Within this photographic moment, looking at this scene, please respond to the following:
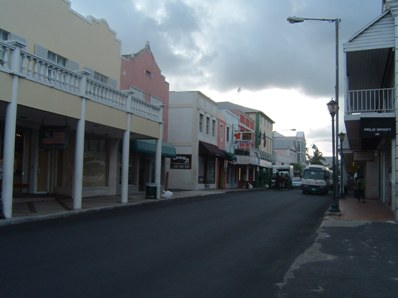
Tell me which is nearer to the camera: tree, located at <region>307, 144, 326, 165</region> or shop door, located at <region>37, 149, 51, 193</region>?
shop door, located at <region>37, 149, 51, 193</region>

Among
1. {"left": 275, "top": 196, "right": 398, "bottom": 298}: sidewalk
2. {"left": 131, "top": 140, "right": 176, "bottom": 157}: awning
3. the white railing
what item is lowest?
{"left": 275, "top": 196, "right": 398, "bottom": 298}: sidewalk

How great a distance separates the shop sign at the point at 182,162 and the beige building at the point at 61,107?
10.6 meters

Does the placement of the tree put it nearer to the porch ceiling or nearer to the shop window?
the porch ceiling

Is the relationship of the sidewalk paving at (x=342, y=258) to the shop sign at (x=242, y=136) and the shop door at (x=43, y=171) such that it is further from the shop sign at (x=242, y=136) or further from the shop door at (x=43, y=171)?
the shop sign at (x=242, y=136)

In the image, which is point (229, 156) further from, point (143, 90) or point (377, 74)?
point (377, 74)

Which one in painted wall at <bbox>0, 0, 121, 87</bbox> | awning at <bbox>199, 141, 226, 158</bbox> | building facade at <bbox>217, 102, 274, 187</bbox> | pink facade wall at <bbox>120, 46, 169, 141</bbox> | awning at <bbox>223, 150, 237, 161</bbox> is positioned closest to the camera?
painted wall at <bbox>0, 0, 121, 87</bbox>

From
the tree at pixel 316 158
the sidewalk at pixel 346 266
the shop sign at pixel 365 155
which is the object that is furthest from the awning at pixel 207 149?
the tree at pixel 316 158

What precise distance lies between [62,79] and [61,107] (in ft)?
3.36

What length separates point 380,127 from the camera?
16438 mm

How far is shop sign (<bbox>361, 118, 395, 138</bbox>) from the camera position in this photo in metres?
16.3

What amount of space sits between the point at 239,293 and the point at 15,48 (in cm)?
1040

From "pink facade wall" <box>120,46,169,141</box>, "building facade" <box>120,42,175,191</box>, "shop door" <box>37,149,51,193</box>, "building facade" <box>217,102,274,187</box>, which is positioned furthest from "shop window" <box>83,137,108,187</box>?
"building facade" <box>217,102,274,187</box>

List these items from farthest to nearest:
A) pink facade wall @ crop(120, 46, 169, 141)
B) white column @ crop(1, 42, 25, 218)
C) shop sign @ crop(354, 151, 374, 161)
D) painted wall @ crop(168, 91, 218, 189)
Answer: painted wall @ crop(168, 91, 218, 189), shop sign @ crop(354, 151, 374, 161), pink facade wall @ crop(120, 46, 169, 141), white column @ crop(1, 42, 25, 218)

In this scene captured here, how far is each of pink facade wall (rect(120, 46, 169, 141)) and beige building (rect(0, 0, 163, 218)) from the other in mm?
1541
